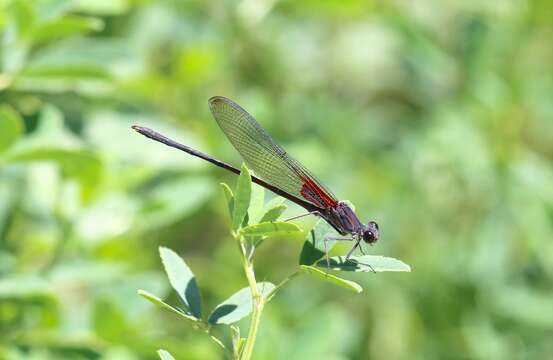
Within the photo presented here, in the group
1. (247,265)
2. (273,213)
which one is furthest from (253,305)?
(273,213)

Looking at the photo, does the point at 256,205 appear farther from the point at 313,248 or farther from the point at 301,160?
the point at 301,160

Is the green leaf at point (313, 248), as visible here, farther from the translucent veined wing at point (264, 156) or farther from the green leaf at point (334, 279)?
the translucent veined wing at point (264, 156)

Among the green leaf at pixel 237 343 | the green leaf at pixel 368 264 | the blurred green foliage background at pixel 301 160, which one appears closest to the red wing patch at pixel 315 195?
the blurred green foliage background at pixel 301 160

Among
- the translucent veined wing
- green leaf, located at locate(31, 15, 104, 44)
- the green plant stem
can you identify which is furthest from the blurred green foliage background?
the green plant stem

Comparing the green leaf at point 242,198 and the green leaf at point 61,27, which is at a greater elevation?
the green leaf at point 242,198

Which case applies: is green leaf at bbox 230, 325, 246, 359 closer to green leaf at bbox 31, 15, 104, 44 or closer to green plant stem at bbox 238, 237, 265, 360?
green plant stem at bbox 238, 237, 265, 360

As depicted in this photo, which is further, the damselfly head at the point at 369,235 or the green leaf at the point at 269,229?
the damselfly head at the point at 369,235

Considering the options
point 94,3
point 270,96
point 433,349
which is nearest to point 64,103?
point 94,3
